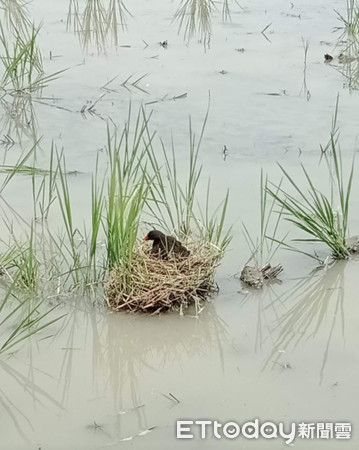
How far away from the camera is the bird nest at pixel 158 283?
3.43 m

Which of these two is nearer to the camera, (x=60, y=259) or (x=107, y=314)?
(x=107, y=314)

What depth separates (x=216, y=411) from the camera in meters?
2.86

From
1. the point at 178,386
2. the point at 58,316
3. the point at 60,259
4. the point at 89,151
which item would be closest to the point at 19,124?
the point at 89,151

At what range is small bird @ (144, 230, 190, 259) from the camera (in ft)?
11.8

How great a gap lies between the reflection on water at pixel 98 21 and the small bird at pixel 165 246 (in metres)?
3.67

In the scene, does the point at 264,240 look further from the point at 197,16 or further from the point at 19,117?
the point at 197,16

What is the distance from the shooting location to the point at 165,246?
362 centimetres

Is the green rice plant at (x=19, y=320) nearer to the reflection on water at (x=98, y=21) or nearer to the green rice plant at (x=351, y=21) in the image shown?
the reflection on water at (x=98, y=21)

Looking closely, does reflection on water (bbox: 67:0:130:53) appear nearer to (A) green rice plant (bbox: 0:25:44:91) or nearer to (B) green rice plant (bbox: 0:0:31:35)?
(B) green rice plant (bbox: 0:0:31:35)

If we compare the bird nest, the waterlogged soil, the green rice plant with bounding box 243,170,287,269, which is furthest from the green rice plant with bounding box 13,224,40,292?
the green rice plant with bounding box 243,170,287,269

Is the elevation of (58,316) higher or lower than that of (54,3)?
lower

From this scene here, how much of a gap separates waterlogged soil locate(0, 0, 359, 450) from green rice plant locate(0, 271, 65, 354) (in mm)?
52

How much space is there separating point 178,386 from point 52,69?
12.9 feet

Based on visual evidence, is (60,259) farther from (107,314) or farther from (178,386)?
(178,386)
